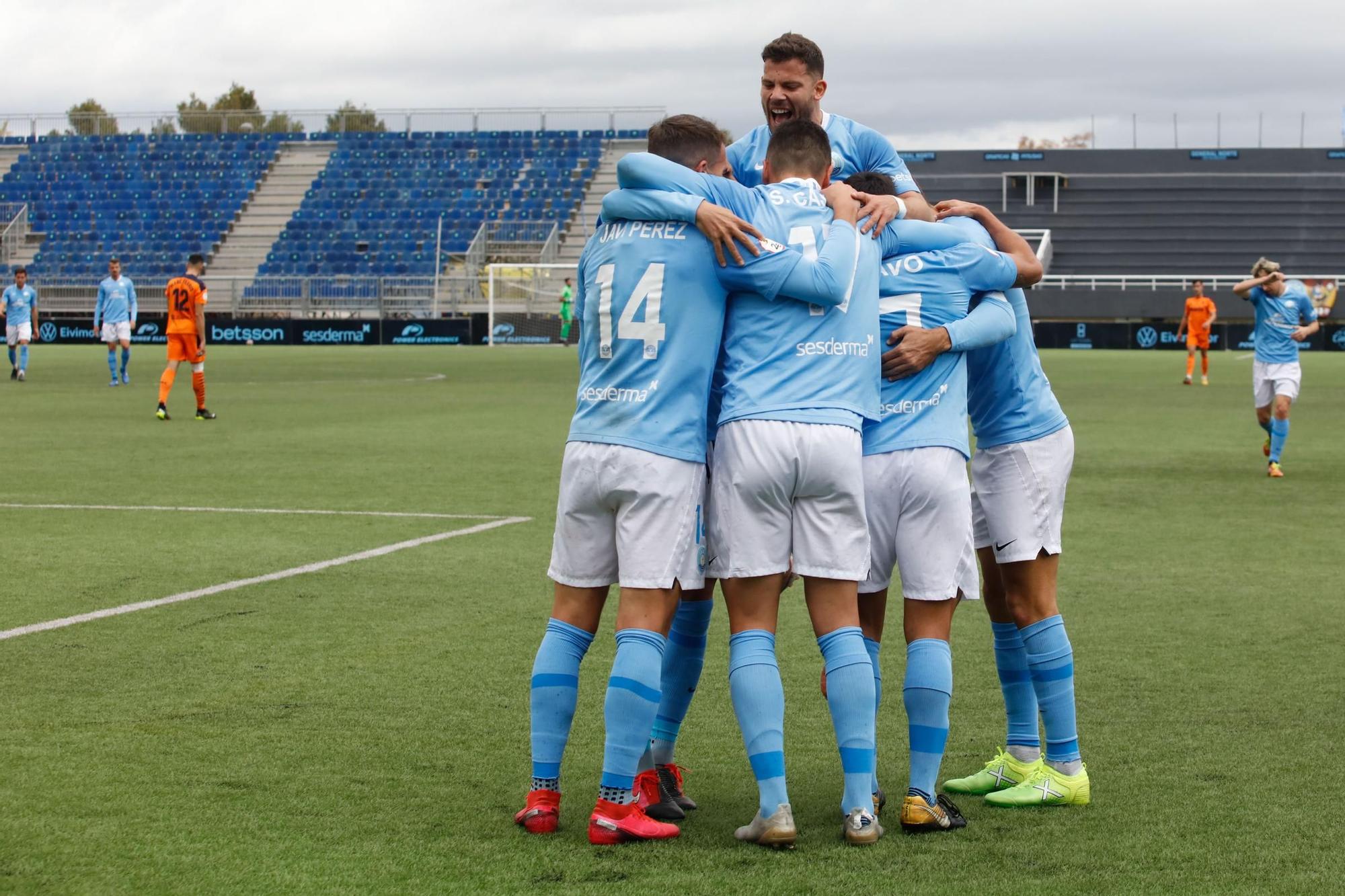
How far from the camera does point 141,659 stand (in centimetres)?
638

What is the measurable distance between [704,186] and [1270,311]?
1157 cm

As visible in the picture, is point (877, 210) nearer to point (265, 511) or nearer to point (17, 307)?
point (265, 511)

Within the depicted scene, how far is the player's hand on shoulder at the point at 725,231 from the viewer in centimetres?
418

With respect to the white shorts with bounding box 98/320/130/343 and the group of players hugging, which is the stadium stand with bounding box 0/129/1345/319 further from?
the group of players hugging

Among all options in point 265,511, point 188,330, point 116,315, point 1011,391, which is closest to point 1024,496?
point 1011,391

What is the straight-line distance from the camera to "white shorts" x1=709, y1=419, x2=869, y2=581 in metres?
4.22

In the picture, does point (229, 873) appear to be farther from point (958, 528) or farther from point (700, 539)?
point (958, 528)

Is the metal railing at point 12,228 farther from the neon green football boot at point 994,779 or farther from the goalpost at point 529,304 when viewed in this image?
the neon green football boot at point 994,779

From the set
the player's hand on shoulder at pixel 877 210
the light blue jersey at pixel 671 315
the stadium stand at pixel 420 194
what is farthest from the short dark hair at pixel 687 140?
the stadium stand at pixel 420 194

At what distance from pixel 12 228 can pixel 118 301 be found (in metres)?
32.0

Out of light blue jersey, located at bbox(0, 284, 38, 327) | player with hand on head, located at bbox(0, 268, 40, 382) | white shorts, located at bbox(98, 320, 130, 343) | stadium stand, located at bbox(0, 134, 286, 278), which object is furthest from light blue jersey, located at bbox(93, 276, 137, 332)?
stadium stand, located at bbox(0, 134, 286, 278)

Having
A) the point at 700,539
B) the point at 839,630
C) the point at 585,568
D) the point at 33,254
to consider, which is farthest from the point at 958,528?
the point at 33,254

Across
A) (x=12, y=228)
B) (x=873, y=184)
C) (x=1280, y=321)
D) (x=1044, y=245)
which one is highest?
(x=12, y=228)

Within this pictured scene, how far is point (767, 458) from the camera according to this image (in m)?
4.22
